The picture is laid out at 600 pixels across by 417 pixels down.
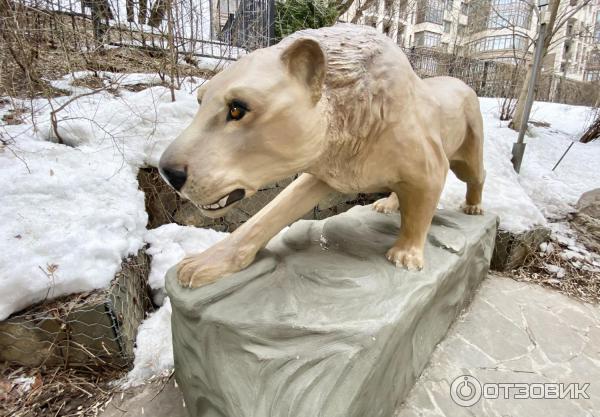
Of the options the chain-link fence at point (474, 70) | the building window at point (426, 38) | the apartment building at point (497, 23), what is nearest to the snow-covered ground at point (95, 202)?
the apartment building at point (497, 23)

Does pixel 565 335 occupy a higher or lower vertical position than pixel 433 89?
lower

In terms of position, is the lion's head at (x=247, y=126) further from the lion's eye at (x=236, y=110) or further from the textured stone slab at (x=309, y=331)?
the textured stone slab at (x=309, y=331)

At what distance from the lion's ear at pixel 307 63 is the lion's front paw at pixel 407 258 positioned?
0.79m

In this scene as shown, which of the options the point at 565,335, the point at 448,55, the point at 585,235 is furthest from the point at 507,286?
the point at 448,55

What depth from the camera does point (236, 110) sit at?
935mm

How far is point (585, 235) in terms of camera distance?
3109mm

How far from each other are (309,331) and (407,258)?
0.59m

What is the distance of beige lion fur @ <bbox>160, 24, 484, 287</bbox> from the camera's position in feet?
3.10

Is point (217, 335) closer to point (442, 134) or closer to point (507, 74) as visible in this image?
point (442, 134)

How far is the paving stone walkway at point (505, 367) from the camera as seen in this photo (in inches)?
57.8

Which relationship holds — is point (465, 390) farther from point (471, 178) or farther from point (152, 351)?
point (152, 351)

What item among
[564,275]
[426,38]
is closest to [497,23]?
[564,275]

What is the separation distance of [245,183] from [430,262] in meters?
0.96

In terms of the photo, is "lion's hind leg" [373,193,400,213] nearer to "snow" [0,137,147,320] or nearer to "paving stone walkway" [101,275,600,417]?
"paving stone walkway" [101,275,600,417]
